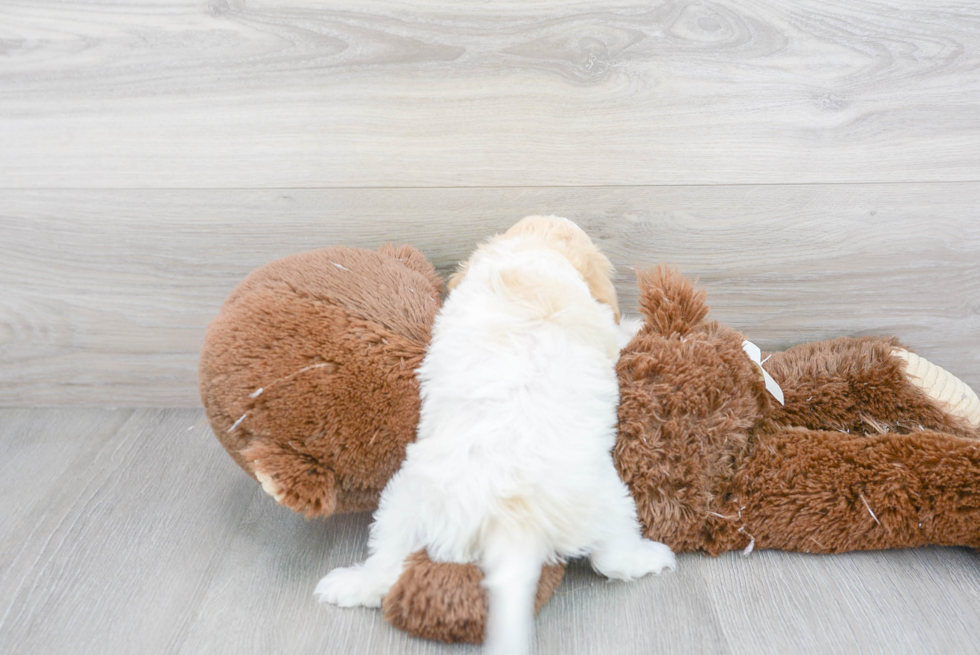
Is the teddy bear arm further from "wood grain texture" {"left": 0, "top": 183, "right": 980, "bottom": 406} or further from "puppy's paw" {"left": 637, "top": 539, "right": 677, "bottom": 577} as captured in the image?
"wood grain texture" {"left": 0, "top": 183, "right": 980, "bottom": 406}

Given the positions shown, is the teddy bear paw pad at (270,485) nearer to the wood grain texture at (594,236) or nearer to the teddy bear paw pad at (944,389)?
the wood grain texture at (594,236)

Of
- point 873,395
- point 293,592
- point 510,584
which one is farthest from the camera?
point 873,395

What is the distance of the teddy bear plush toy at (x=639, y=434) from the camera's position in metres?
0.59

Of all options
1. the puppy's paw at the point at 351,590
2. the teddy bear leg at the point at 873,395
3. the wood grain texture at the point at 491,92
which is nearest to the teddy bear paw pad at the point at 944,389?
the teddy bear leg at the point at 873,395

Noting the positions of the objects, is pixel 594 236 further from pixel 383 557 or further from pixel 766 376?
pixel 383 557

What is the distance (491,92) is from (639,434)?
431 millimetres

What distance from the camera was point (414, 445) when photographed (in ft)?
1.93

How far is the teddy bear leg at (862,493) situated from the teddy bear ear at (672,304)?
15 cm

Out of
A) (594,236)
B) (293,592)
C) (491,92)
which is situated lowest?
(293,592)

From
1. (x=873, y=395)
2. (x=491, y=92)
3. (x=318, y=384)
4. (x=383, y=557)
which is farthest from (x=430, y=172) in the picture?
(x=873, y=395)

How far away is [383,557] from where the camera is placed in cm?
59

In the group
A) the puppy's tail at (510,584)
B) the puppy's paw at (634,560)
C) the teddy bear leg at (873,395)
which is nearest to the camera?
the puppy's tail at (510,584)

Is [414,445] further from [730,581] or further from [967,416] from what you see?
[967,416]

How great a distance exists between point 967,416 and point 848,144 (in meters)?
0.34
